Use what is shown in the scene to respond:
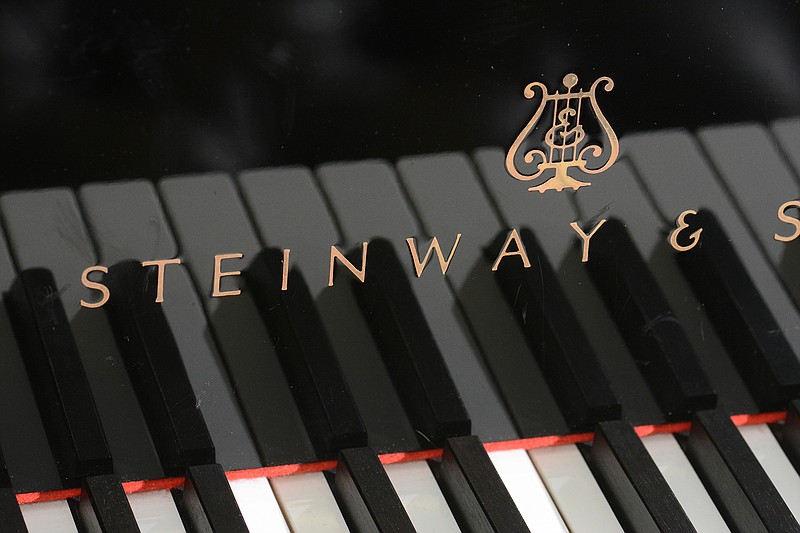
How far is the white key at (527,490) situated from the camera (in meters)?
2.29

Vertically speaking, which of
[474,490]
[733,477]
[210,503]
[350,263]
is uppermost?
[350,263]

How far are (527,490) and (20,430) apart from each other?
91 centimetres

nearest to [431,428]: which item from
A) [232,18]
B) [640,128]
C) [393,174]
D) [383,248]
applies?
[383,248]

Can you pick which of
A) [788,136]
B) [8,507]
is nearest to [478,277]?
[788,136]

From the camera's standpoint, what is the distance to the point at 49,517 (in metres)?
2.12

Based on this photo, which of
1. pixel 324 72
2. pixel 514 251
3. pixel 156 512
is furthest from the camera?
pixel 514 251

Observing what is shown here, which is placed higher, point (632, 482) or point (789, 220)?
point (789, 220)

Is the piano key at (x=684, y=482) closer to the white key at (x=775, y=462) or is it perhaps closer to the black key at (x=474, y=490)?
the white key at (x=775, y=462)

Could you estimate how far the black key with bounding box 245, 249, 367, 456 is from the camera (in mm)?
2150

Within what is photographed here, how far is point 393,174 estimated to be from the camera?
211 centimetres

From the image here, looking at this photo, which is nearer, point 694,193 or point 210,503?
point 210,503

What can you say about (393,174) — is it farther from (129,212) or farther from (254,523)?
(254,523)

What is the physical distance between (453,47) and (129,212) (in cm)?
57

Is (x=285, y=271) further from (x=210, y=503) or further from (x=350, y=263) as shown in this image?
(x=210, y=503)
